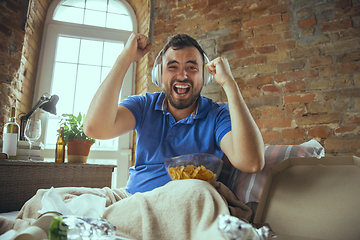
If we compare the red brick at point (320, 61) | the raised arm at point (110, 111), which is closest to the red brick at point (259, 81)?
the red brick at point (320, 61)

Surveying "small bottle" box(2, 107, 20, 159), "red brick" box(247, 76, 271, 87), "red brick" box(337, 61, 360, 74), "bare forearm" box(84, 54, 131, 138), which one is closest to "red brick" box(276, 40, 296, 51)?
"red brick" box(247, 76, 271, 87)

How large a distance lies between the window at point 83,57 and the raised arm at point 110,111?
1464 mm

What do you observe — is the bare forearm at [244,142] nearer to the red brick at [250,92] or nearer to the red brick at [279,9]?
the red brick at [250,92]

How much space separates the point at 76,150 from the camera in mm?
1703

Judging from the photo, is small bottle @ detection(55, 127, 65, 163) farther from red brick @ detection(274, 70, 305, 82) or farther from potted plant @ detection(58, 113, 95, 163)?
red brick @ detection(274, 70, 305, 82)

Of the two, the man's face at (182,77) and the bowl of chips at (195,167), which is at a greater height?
the man's face at (182,77)

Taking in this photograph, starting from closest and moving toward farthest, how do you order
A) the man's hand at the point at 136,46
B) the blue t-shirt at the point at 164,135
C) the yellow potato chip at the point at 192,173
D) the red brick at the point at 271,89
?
the yellow potato chip at the point at 192,173 → the blue t-shirt at the point at 164,135 → the man's hand at the point at 136,46 → the red brick at the point at 271,89

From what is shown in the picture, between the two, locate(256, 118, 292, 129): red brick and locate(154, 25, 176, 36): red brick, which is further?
locate(154, 25, 176, 36): red brick

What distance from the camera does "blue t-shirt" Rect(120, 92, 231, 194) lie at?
1.04 meters

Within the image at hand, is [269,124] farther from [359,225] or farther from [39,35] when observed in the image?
[39,35]

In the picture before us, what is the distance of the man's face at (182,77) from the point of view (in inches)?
46.3

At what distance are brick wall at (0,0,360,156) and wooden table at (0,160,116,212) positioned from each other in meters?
0.89

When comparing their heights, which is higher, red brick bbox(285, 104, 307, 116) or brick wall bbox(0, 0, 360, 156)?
brick wall bbox(0, 0, 360, 156)

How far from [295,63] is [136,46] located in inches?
48.2
